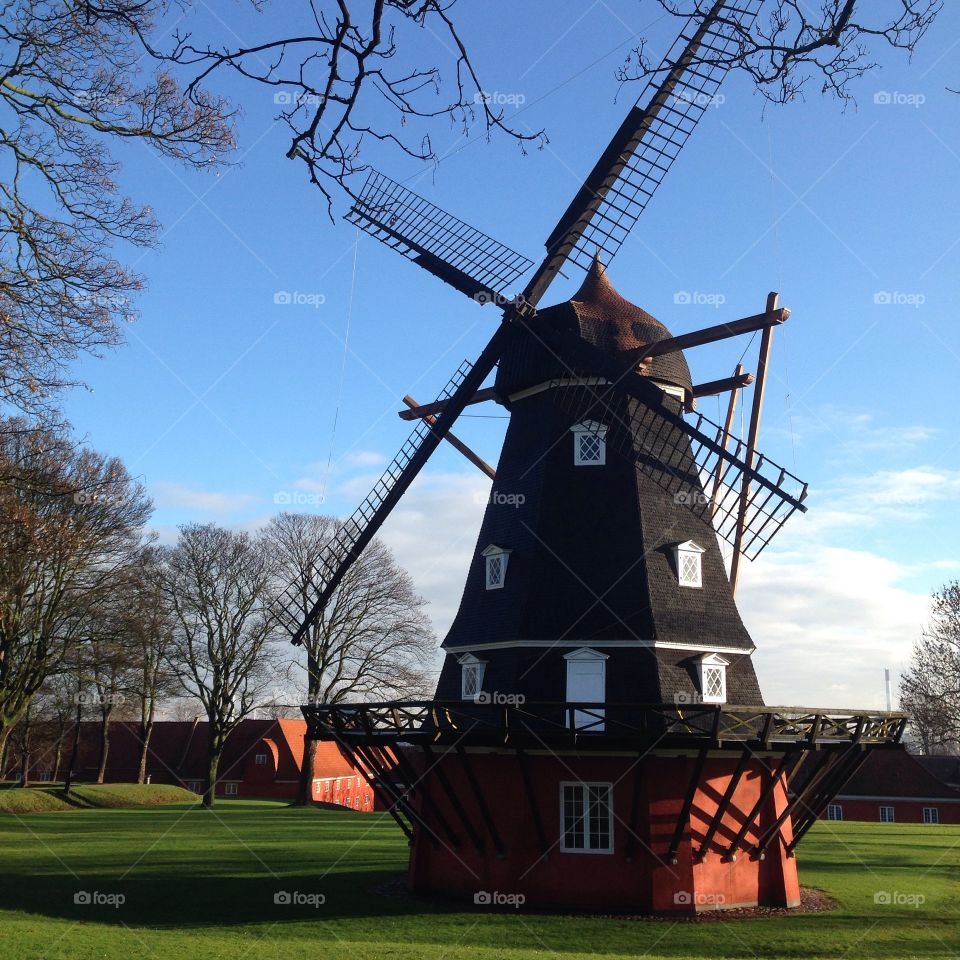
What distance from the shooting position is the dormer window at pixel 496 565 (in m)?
18.7

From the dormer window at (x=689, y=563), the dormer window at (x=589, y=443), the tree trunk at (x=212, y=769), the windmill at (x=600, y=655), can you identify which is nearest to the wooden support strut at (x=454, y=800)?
→ the windmill at (x=600, y=655)

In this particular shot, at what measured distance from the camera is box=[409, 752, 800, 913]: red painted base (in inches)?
624

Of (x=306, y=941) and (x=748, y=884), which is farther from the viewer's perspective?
(x=748, y=884)

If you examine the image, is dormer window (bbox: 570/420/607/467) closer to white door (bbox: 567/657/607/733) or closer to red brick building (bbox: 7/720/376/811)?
white door (bbox: 567/657/607/733)

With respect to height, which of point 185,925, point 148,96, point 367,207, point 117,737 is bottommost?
point 185,925

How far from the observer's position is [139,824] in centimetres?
3170

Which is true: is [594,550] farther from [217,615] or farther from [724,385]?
[217,615]

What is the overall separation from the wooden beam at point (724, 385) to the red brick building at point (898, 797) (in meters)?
36.6

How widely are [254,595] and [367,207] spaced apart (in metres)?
23.6

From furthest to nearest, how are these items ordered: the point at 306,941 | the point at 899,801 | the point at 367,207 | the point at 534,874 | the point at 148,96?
1. the point at 899,801
2. the point at 367,207
3. the point at 534,874
4. the point at 306,941
5. the point at 148,96

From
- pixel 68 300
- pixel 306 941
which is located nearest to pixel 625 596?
pixel 306 941

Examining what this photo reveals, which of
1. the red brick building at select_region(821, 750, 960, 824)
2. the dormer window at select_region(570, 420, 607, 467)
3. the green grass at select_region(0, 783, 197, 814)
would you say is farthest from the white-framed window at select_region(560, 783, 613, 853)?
the red brick building at select_region(821, 750, 960, 824)

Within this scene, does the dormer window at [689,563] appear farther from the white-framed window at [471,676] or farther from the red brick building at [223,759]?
→ the red brick building at [223,759]

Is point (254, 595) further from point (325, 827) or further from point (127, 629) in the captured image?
point (325, 827)
